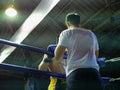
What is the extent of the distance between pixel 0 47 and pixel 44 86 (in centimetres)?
188

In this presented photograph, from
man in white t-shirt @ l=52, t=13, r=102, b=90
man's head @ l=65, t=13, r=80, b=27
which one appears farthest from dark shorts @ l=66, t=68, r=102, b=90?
man's head @ l=65, t=13, r=80, b=27

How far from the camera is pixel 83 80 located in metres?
2.15

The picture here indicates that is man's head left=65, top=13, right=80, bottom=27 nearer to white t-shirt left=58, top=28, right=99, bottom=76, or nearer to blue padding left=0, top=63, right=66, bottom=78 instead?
white t-shirt left=58, top=28, right=99, bottom=76

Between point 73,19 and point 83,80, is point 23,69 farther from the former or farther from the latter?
point 73,19

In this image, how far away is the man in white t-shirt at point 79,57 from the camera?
7.06 ft

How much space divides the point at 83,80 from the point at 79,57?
8.1 inches

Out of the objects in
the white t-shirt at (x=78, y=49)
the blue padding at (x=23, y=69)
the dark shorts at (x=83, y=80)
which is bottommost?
the dark shorts at (x=83, y=80)

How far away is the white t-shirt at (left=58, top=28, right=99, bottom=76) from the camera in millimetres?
2205

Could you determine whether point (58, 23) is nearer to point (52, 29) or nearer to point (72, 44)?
point (52, 29)

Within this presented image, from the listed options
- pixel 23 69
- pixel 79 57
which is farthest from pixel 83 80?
pixel 23 69

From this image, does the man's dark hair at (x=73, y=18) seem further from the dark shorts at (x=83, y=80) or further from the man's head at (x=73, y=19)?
the dark shorts at (x=83, y=80)

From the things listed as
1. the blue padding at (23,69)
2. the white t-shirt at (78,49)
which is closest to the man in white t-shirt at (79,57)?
the white t-shirt at (78,49)

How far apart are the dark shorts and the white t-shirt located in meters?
0.04

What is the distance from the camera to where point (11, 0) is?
267 inches
